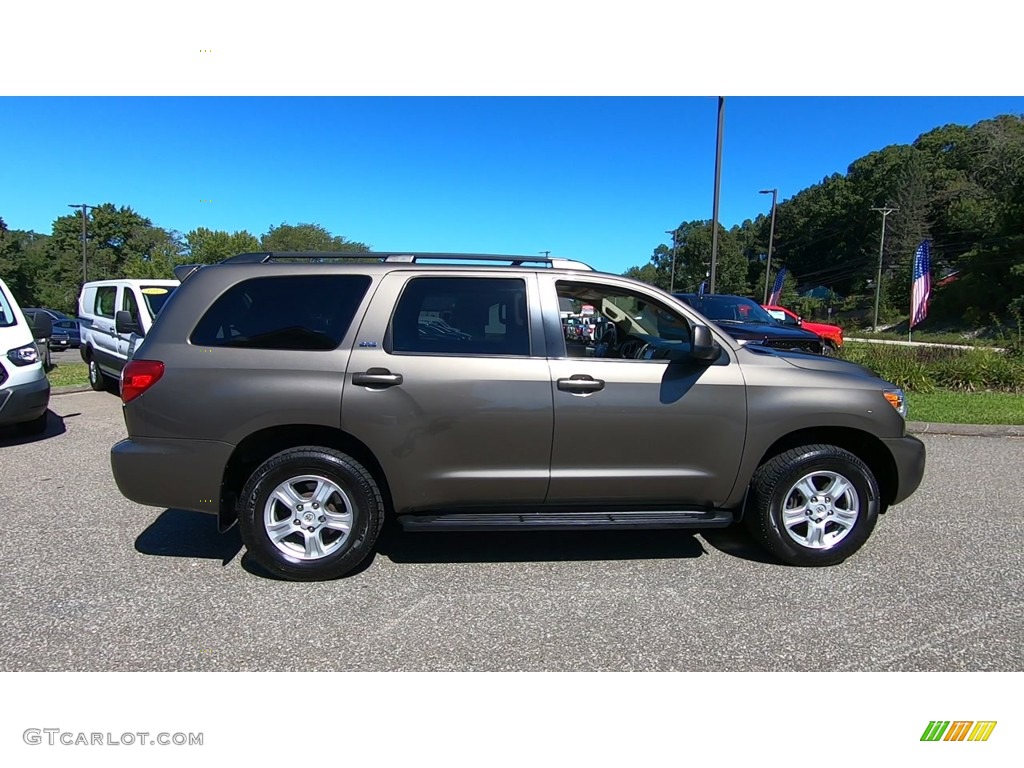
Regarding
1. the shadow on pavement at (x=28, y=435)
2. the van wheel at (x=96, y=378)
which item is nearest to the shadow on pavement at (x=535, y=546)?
the shadow on pavement at (x=28, y=435)

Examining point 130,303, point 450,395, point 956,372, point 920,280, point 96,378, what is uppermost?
point 920,280

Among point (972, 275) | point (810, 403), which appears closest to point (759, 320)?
point (810, 403)

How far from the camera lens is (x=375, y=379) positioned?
338 centimetres

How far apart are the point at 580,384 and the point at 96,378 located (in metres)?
10.2

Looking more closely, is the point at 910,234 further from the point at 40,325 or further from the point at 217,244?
the point at 40,325

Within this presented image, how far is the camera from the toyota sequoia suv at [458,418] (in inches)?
133

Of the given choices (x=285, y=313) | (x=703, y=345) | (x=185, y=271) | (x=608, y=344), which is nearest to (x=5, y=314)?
(x=185, y=271)

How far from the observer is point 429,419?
341 cm

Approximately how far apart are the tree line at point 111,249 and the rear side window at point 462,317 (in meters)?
46.0

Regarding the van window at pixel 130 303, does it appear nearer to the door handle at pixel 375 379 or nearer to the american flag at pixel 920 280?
the door handle at pixel 375 379

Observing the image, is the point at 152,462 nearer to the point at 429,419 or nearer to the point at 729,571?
the point at 429,419

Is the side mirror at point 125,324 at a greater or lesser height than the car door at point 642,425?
greater

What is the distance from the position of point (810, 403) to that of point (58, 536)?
16.3 ft

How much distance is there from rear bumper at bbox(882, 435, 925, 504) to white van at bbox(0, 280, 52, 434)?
773 centimetres
